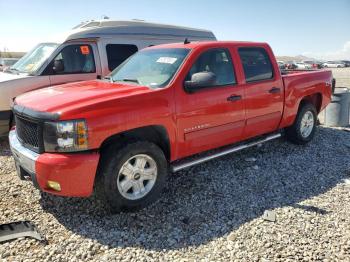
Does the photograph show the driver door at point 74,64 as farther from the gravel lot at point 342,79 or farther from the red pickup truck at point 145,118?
the gravel lot at point 342,79

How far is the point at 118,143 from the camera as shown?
3.73 m

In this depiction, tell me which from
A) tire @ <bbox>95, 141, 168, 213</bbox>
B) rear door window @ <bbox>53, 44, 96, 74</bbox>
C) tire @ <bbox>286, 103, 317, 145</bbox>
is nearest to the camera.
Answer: tire @ <bbox>95, 141, 168, 213</bbox>

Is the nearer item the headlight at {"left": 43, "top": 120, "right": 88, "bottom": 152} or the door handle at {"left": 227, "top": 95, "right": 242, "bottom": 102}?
the headlight at {"left": 43, "top": 120, "right": 88, "bottom": 152}

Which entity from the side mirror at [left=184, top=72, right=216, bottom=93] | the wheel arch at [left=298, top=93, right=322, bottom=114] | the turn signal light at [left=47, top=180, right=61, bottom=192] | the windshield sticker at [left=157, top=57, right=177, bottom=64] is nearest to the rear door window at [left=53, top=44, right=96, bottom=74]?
the windshield sticker at [left=157, top=57, right=177, bottom=64]

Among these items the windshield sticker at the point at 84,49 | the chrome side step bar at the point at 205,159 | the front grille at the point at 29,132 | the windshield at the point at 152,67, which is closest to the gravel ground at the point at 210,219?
the chrome side step bar at the point at 205,159

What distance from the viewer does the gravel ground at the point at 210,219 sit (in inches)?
128

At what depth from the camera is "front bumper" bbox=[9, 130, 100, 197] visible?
339 cm

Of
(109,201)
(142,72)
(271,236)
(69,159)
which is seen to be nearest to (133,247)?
(109,201)

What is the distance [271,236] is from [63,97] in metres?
2.64

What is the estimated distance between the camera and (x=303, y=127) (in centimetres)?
635

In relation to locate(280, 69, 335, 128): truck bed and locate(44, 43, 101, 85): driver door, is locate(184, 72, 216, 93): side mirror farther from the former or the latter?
locate(44, 43, 101, 85): driver door

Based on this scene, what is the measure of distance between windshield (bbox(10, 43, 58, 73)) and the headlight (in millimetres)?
3791

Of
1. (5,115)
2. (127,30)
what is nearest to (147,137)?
(5,115)

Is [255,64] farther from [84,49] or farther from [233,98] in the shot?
[84,49]
